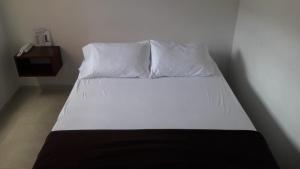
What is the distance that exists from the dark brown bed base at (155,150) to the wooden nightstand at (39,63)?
1191 millimetres

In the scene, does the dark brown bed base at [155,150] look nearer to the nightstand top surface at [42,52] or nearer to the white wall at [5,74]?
the nightstand top surface at [42,52]

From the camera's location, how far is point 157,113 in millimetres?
A: 2037

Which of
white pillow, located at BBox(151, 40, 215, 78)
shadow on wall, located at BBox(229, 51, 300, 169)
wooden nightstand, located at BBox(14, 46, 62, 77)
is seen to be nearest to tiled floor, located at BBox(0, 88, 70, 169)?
wooden nightstand, located at BBox(14, 46, 62, 77)

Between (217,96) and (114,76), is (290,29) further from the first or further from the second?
(114,76)

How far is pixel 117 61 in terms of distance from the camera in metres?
2.54

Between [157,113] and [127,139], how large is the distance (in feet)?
1.27

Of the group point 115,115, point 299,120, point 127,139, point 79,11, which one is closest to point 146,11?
point 79,11

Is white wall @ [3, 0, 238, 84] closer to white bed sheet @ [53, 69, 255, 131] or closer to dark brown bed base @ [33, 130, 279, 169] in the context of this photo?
white bed sheet @ [53, 69, 255, 131]

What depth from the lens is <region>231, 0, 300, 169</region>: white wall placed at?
1.83 meters

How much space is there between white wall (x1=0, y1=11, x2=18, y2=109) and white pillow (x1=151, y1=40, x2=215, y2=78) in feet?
5.16

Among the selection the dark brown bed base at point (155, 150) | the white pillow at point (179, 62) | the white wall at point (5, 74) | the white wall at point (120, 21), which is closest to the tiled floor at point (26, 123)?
the white wall at point (5, 74)

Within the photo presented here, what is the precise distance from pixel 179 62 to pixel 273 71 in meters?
0.82

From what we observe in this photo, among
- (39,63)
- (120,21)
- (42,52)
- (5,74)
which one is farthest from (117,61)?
(5,74)

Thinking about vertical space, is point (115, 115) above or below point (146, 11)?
below
